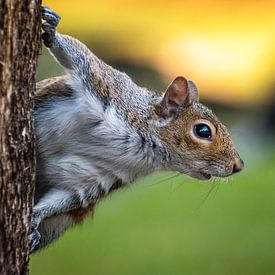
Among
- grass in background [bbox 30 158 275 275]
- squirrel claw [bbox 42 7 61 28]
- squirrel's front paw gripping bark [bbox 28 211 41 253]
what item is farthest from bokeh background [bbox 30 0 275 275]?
squirrel claw [bbox 42 7 61 28]

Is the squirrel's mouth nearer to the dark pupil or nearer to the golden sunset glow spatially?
the dark pupil

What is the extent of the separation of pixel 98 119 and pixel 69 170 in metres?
0.29

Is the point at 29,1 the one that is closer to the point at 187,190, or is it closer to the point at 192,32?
the point at 187,190

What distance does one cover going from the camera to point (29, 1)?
380cm

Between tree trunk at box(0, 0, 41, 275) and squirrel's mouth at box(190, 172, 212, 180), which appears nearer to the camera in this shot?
tree trunk at box(0, 0, 41, 275)

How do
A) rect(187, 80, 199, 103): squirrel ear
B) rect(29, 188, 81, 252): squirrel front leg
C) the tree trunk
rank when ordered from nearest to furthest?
the tree trunk → rect(29, 188, 81, 252): squirrel front leg → rect(187, 80, 199, 103): squirrel ear

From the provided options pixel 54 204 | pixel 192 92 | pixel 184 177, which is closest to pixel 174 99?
pixel 192 92

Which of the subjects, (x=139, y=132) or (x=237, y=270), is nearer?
(x=139, y=132)

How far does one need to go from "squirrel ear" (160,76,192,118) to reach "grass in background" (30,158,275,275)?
2634 millimetres

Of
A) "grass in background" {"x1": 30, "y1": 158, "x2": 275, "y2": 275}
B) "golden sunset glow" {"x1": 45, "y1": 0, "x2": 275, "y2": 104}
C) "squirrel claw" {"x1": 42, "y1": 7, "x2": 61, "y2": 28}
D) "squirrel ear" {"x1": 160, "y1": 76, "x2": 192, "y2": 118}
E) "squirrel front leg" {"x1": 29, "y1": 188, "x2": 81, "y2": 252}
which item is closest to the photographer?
"squirrel claw" {"x1": 42, "y1": 7, "x2": 61, "y2": 28}

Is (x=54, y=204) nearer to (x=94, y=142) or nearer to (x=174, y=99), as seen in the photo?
(x=94, y=142)

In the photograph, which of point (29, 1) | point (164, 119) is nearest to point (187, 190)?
point (164, 119)

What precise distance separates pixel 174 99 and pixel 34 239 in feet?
3.68

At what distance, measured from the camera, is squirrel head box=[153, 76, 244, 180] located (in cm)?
505
